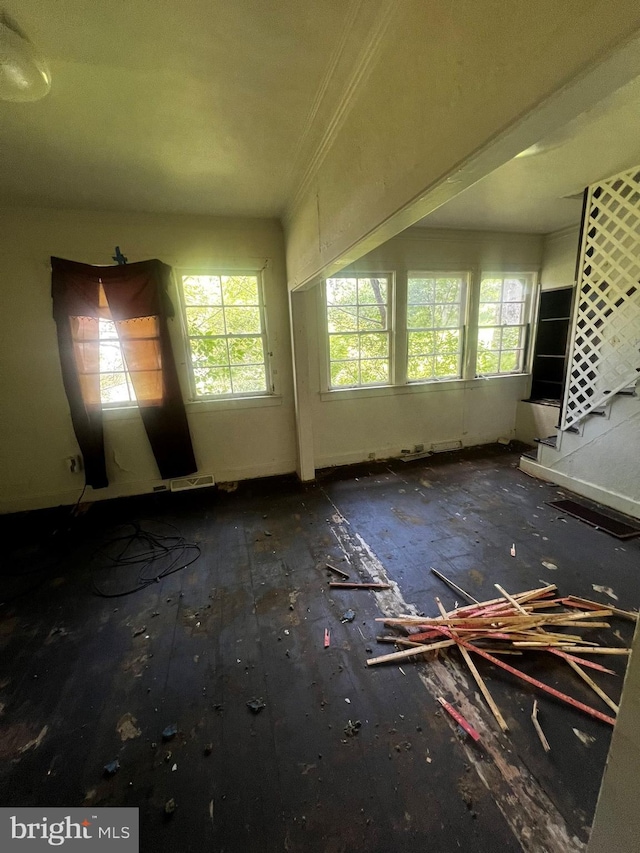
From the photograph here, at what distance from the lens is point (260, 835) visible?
1.06 metres

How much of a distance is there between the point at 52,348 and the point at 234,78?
8.82 feet

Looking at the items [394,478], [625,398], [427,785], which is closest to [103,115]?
[427,785]

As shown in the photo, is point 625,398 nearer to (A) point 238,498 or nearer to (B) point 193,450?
(A) point 238,498

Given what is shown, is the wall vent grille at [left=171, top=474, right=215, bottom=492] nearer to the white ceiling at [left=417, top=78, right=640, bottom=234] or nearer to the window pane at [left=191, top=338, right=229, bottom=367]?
the window pane at [left=191, top=338, right=229, bottom=367]

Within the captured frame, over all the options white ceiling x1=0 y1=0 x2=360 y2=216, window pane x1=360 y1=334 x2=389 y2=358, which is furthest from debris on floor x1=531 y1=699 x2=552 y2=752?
window pane x1=360 y1=334 x2=389 y2=358

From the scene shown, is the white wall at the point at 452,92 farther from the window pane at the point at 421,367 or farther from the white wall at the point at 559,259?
the white wall at the point at 559,259

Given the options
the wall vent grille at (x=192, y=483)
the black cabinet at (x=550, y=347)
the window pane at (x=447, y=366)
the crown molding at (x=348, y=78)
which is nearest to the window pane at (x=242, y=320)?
the crown molding at (x=348, y=78)

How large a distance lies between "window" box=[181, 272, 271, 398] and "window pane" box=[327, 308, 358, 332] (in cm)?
76

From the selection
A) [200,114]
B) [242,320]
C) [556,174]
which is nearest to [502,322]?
[556,174]

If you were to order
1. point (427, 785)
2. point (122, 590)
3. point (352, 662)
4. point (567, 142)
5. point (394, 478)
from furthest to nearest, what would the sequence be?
1. point (394, 478)
2. point (122, 590)
3. point (567, 142)
4. point (352, 662)
5. point (427, 785)

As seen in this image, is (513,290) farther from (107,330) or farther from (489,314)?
(107,330)

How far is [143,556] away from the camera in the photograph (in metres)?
2.52

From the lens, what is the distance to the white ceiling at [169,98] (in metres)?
1.19

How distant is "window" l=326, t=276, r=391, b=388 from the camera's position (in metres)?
3.68
